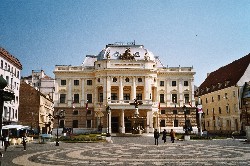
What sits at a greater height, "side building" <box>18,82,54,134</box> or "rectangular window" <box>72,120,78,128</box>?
"side building" <box>18,82,54,134</box>

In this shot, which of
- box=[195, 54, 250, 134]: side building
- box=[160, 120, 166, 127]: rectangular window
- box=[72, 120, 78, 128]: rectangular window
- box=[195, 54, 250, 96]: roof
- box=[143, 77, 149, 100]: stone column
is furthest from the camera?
box=[160, 120, 166, 127]: rectangular window

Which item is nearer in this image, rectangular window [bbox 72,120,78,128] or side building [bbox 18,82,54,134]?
side building [bbox 18,82,54,134]

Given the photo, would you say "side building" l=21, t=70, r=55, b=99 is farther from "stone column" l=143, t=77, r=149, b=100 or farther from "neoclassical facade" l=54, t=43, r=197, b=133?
"stone column" l=143, t=77, r=149, b=100

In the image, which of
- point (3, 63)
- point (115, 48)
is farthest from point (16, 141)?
point (115, 48)

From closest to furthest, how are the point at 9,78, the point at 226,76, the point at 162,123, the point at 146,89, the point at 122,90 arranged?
the point at 9,78 → the point at 146,89 → the point at 122,90 → the point at 162,123 → the point at 226,76

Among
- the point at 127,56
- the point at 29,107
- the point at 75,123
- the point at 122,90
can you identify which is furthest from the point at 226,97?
the point at 29,107

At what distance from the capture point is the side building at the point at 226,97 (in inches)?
2589

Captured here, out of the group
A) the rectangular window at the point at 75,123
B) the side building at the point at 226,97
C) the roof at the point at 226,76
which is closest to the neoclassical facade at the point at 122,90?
the rectangular window at the point at 75,123

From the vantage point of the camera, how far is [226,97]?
70188 millimetres

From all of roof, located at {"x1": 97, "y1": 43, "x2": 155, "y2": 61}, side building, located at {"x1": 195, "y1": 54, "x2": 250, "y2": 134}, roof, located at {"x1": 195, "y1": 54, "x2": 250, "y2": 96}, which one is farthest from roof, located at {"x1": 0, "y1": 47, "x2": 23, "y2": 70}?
roof, located at {"x1": 195, "y1": 54, "x2": 250, "y2": 96}

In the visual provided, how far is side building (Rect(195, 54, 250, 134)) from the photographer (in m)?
65.8

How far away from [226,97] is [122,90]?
25.0 metres

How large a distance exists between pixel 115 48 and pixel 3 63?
30.3m

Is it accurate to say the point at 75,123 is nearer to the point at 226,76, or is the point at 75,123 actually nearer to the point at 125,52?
the point at 125,52
